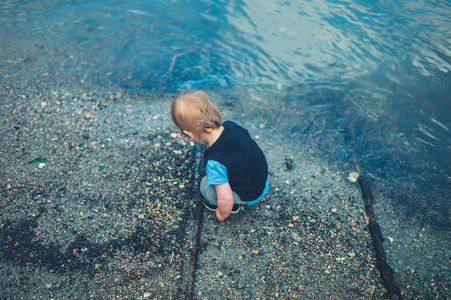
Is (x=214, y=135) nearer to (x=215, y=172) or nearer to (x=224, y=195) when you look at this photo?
(x=215, y=172)

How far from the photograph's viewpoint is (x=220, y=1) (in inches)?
272

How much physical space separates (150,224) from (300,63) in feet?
13.4

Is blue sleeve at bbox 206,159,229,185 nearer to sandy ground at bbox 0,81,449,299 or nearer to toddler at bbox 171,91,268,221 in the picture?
toddler at bbox 171,91,268,221

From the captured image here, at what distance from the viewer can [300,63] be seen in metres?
5.36

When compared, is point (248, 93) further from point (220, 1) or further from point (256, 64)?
point (220, 1)

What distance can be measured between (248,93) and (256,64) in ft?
3.00

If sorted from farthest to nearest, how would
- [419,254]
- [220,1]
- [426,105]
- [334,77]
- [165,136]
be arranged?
1. [220,1]
2. [334,77]
3. [426,105]
4. [165,136]
5. [419,254]

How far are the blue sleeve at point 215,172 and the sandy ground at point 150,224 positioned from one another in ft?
2.29

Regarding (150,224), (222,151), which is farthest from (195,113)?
(150,224)

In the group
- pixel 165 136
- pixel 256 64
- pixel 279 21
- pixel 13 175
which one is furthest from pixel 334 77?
pixel 13 175

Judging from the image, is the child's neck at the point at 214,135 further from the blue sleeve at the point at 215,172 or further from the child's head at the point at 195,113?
the blue sleeve at the point at 215,172

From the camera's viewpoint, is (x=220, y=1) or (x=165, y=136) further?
(x=220, y=1)

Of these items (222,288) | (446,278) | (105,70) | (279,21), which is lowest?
(222,288)

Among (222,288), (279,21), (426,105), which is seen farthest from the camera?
(279,21)
